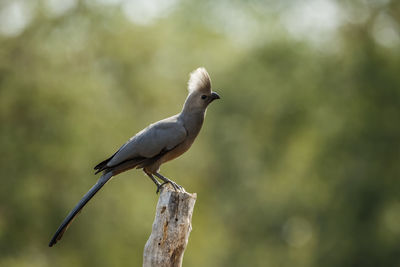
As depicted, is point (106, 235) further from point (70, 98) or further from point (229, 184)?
point (229, 184)

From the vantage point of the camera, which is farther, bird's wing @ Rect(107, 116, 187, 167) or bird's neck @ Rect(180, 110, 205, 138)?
bird's neck @ Rect(180, 110, 205, 138)

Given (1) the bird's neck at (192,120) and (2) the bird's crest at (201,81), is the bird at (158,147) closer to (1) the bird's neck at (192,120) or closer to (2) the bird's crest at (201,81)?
(1) the bird's neck at (192,120)

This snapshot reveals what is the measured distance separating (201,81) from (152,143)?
1200mm

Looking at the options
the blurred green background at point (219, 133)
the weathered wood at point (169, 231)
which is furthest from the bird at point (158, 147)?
the blurred green background at point (219, 133)

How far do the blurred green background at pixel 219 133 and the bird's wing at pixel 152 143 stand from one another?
856 cm

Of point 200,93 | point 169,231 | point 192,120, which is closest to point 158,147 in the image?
point 192,120

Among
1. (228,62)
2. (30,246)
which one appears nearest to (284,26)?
(228,62)

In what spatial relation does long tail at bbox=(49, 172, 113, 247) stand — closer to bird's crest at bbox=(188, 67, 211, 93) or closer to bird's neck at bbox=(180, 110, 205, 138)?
bird's neck at bbox=(180, 110, 205, 138)

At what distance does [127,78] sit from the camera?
19.5 metres

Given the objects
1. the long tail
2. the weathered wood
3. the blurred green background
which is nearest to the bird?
the long tail

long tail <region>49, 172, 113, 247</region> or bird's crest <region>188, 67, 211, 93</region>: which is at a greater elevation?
bird's crest <region>188, 67, 211, 93</region>

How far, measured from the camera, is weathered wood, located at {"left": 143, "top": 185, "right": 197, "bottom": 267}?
6.66m

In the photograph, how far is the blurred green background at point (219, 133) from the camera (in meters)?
16.1

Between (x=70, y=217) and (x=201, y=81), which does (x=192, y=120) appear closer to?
(x=201, y=81)
